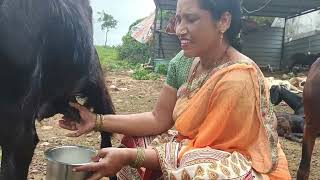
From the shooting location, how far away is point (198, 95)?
2.03 m

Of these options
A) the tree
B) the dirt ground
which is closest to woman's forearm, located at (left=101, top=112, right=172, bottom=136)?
the dirt ground

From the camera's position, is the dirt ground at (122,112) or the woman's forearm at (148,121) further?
the dirt ground at (122,112)

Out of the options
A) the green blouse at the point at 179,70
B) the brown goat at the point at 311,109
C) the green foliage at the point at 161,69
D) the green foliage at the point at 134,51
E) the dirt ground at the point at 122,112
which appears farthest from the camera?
the green foliage at the point at 134,51

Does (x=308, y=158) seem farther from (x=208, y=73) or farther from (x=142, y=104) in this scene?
(x=142, y=104)

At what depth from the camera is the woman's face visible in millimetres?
1977

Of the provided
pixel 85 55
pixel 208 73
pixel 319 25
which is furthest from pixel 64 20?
pixel 319 25

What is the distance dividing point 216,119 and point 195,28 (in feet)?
1.36

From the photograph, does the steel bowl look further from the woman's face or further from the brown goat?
the brown goat

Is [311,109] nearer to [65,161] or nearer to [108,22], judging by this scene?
[65,161]

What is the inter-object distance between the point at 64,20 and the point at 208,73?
0.80 meters

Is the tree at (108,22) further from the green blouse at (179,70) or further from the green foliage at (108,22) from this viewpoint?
the green blouse at (179,70)

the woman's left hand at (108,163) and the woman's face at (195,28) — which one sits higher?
the woman's face at (195,28)

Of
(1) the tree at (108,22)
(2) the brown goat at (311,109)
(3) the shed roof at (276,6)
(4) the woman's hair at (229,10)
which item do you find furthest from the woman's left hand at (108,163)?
(1) the tree at (108,22)

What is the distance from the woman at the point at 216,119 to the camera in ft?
6.25
